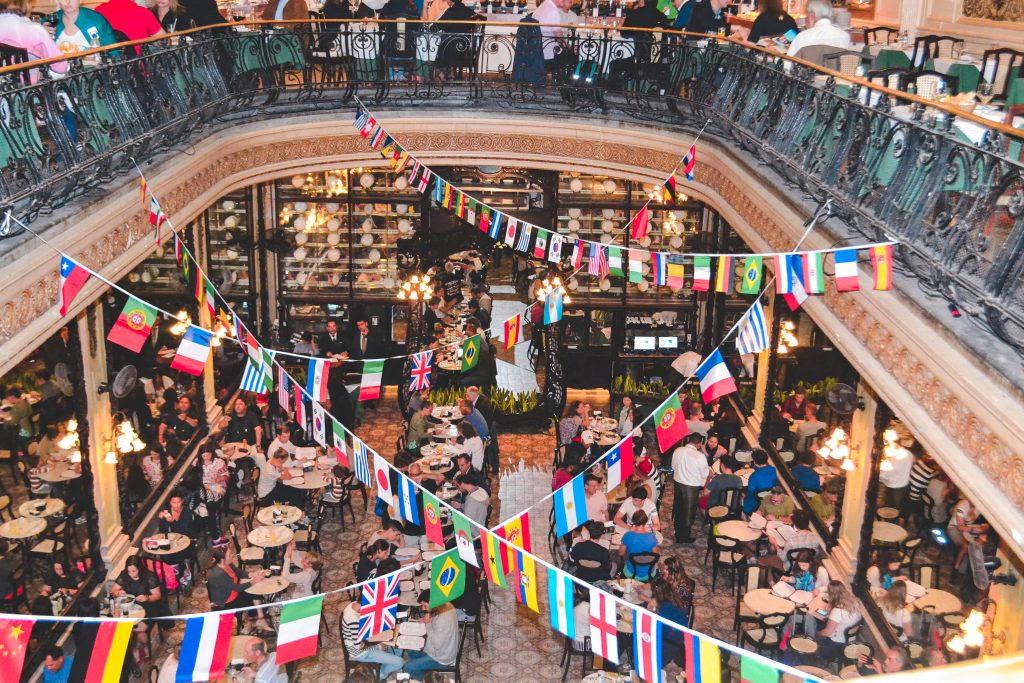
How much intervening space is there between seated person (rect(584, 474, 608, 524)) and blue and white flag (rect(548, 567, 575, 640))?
4179 millimetres

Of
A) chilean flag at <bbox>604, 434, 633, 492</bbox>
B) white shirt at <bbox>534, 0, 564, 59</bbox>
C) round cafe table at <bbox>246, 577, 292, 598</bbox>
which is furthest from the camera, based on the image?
white shirt at <bbox>534, 0, 564, 59</bbox>

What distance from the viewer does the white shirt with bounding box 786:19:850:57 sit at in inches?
351

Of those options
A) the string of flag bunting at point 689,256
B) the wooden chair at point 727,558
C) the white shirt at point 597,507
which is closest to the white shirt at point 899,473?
the wooden chair at point 727,558

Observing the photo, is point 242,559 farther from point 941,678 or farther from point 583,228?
point 941,678

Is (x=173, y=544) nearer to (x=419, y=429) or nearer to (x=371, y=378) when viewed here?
→ (x=371, y=378)

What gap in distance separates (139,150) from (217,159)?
259cm

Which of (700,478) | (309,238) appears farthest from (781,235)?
(309,238)

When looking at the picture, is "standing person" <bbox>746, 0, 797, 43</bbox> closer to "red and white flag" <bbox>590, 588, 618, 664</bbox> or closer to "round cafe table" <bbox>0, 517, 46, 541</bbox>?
"red and white flag" <bbox>590, 588, 618, 664</bbox>

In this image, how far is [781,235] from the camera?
893cm

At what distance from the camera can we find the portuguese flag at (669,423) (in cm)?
753

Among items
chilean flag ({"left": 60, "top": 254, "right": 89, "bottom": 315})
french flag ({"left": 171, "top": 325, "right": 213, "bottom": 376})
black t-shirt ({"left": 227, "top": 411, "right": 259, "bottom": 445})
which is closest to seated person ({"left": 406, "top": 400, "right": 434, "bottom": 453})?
black t-shirt ({"left": 227, "top": 411, "right": 259, "bottom": 445})

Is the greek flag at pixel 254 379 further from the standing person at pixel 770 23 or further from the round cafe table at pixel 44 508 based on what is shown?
the standing person at pixel 770 23

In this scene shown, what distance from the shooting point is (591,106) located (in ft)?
44.4

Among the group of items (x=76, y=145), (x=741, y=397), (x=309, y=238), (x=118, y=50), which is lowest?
(x=741, y=397)
